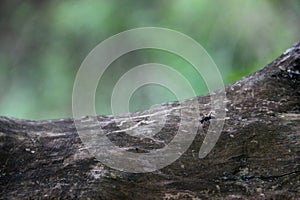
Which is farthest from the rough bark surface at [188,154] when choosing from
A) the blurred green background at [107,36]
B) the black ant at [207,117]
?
the blurred green background at [107,36]

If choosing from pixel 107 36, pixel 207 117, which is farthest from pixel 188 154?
pixel 107 36

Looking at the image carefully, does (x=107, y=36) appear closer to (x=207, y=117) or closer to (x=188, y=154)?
(x=207, y=117)

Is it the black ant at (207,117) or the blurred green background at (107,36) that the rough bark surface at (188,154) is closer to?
the black ant at (207,117)

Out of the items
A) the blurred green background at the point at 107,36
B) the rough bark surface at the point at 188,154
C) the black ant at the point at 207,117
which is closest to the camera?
the rough bark surface at the point at 188,154

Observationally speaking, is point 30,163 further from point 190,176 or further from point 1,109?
point 1,109

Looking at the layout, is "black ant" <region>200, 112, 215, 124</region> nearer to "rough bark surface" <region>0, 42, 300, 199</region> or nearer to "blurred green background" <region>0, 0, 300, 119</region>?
"rough bark surface" <region>0, 42, 300, 199</region>

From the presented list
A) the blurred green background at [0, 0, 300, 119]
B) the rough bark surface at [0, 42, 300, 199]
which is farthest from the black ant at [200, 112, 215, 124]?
the blurred green background at [0, 0, 300, 119]
